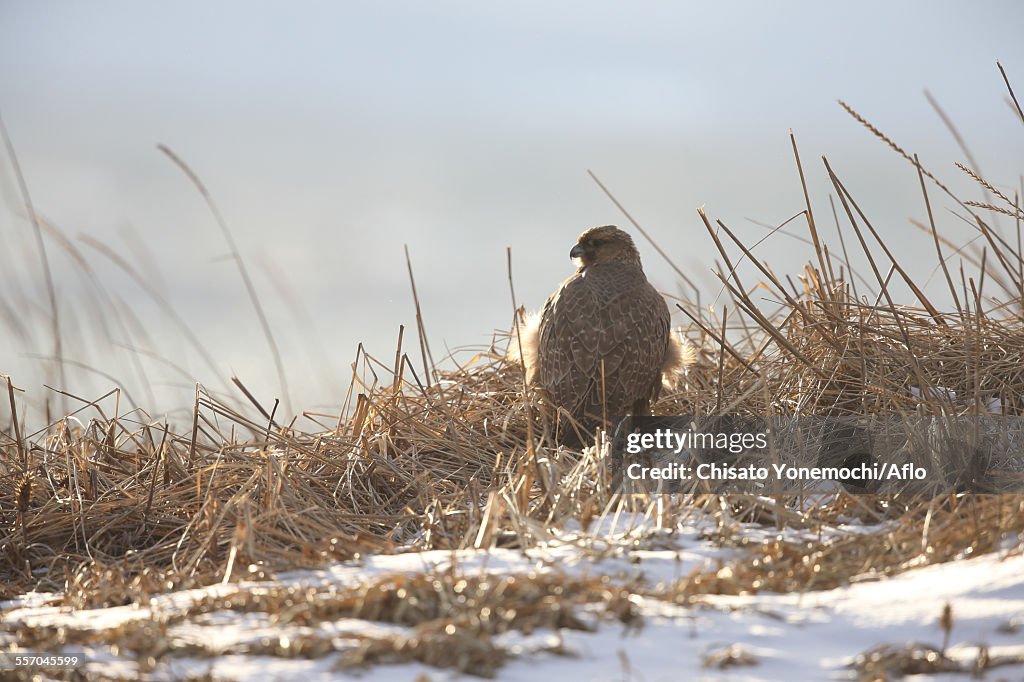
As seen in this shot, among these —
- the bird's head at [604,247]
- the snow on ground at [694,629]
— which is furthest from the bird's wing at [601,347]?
the snow on ground at [694,629]

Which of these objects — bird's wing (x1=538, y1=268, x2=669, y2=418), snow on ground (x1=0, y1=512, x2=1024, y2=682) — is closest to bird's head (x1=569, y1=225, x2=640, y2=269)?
bird's wing (x1=538, y1=268, x2=669, y2=418)

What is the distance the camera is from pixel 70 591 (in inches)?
109

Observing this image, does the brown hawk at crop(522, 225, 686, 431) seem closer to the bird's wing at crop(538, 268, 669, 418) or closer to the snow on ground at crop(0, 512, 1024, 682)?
the bird's wing at crop(538, 268, 669, 418)

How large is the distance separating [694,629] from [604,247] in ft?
11.0

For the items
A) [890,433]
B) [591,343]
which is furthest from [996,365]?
[591,343]

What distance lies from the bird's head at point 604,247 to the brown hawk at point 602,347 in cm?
13

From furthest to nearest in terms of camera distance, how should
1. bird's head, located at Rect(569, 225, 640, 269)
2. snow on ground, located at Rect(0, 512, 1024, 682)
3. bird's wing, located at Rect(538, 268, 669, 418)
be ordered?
bird's head, located at Rect(569, 225, 640, 269) → bird's wing, located at Rect(538, 268, 669, 418) → snow on ground, located at Rect(0, 512, 1024, 682)

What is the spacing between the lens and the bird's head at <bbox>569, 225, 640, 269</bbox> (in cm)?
→ 507

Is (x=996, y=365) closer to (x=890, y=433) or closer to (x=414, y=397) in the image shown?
(x=890, y=433)

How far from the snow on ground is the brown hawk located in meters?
2.16

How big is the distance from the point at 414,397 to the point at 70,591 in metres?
2.30

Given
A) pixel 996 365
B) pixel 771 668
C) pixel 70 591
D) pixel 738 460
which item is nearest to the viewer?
pixel 771 668

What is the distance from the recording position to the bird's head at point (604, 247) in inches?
199

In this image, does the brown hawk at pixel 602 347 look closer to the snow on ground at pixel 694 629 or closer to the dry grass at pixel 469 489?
the dry grass at pixel 469 489
